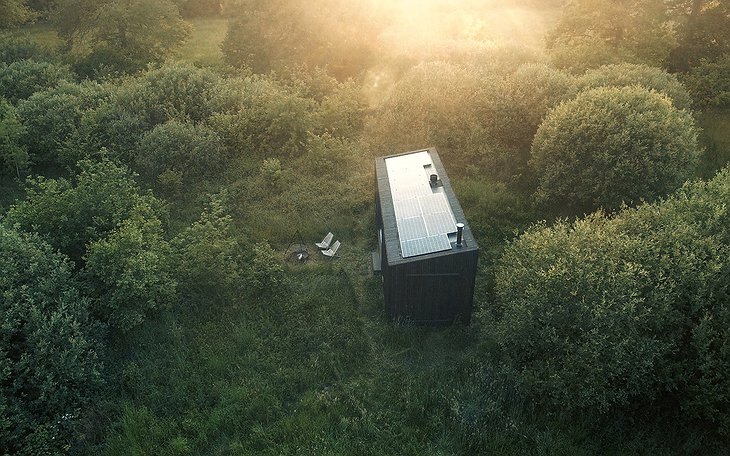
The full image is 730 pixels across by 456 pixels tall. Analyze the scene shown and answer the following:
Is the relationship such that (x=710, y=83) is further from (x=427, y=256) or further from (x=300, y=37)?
(x=300, y=37)

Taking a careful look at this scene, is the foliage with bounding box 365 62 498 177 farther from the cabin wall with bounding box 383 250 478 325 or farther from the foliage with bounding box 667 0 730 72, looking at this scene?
the foliage with bounding box 667 0 730 72

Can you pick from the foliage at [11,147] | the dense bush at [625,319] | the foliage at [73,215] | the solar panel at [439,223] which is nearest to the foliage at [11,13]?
the foliage at [11,147]

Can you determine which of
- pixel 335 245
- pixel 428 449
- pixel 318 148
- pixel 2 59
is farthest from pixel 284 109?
pixel 2 59

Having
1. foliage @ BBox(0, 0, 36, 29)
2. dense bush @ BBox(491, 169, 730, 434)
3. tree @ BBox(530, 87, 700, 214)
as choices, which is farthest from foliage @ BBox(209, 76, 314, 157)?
foliage @ BBox(0, 0, 36, 29)

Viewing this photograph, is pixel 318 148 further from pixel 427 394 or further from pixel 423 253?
pixel 427 394

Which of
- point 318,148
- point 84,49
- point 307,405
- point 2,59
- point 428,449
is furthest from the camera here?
point 84,49

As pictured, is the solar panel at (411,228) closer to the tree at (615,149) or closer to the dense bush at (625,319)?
the dense bush at (625,319)
